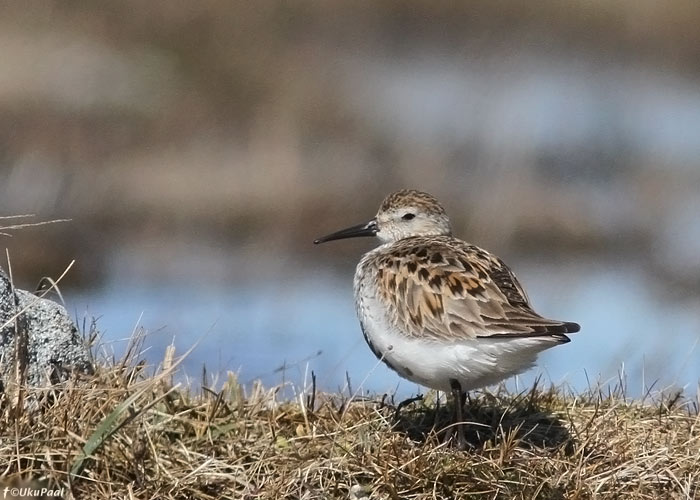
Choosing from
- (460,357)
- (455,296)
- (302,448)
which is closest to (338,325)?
(455,296)

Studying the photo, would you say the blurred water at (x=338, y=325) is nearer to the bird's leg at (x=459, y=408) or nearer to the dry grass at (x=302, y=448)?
the dry grass at (x=302, y=448)

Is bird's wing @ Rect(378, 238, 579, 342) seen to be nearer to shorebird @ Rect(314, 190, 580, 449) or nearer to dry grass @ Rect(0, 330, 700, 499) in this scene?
shorebird @ Rect(314, 190, 580, 449)

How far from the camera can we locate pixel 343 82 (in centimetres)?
1540

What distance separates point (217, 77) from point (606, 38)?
19.0ft

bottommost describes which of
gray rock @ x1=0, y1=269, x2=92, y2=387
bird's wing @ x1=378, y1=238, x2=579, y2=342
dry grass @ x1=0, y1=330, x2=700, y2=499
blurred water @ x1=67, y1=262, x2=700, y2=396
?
blurred water @ x1=67, y1=262, x2=700, y2=396

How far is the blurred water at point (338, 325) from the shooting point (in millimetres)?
7824

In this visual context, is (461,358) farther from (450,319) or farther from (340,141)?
(340,141)

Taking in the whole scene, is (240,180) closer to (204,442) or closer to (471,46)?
(471,46)

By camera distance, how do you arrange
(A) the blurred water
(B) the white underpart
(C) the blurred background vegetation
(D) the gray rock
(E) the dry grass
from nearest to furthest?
(E) the dry grass → (D) the gray rock → (B) the white underpart → (A) the blurred water → (C) the blurred background vegetation

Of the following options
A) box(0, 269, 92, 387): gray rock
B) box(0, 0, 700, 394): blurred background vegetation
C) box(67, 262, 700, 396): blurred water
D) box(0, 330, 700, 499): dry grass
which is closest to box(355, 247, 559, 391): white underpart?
box(0, 330, 700, 499): dry grass

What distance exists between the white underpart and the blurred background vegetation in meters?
2.70

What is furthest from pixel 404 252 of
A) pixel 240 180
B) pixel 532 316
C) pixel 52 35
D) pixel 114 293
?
pixel 52 35

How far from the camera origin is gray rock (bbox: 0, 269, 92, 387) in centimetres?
505

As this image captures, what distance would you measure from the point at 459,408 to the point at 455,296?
A: 49 cm
